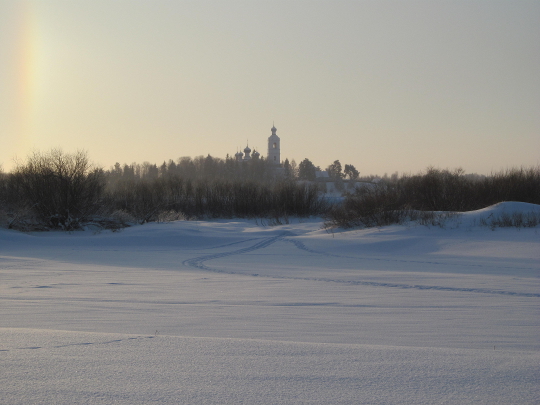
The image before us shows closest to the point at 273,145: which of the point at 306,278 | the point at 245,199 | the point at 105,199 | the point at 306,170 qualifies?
the point at 306,170

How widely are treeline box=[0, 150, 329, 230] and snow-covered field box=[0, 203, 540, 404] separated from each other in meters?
15.3

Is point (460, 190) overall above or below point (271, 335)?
above

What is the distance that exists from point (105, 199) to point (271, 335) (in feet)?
92.1

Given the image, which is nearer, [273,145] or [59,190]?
[59,190]

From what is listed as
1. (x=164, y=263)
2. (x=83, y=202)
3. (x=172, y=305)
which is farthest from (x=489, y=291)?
(x=83, y=202)

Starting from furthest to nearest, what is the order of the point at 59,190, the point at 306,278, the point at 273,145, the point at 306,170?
1. the point at 273,145
2. the point at 306,170
3. the point at 59,190
4. the point at 306,278

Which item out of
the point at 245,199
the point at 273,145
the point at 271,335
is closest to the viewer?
the point at 271,335

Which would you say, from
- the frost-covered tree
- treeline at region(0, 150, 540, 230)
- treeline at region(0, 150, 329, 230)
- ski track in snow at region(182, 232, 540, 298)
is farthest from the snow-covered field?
the frost-covered tree

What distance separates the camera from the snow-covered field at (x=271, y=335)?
2598mm

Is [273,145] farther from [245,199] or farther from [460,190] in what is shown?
[460,190]

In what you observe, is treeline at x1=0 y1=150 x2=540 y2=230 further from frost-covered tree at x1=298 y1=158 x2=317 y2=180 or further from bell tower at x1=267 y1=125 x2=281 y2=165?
bell tower at x1=267 y1=125 x2=281 y2=165

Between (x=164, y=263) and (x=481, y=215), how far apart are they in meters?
13.7

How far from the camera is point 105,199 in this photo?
99.5 ft

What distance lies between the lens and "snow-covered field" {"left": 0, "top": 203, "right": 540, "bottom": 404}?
260 centimetres
